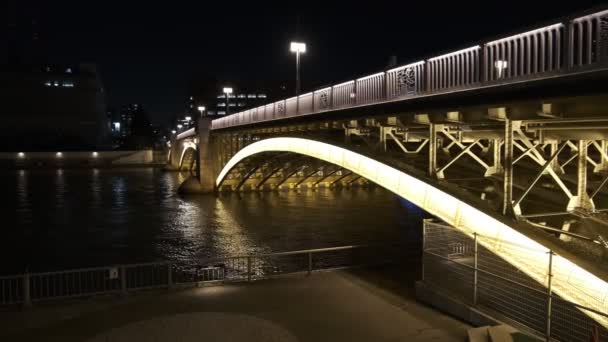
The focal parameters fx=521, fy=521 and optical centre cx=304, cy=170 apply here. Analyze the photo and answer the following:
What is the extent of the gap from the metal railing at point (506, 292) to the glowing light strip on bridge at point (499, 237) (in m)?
0.10

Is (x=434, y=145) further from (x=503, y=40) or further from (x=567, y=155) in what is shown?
(x=567, y=155)

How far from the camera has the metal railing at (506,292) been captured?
9195 mm

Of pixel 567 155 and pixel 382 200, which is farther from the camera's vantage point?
pixel 382 200

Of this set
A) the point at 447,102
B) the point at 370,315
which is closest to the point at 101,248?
the point at 370,315

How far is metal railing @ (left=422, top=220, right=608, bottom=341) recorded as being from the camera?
9.20m

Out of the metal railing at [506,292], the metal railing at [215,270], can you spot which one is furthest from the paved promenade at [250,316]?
the metal railing at [215,270]

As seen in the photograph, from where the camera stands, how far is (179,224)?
31.8m

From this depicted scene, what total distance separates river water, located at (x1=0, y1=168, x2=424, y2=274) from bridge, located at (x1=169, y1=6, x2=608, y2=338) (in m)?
10.1

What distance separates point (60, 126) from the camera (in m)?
118

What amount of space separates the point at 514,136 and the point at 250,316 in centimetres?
684

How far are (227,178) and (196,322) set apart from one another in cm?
3679

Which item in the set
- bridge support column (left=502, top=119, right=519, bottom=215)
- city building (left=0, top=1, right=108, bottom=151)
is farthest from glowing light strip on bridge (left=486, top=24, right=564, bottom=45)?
city building (left=0, top=1, right=108, bottom=151)

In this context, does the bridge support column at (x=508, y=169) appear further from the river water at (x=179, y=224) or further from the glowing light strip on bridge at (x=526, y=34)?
the river water at (x=179, y=224)

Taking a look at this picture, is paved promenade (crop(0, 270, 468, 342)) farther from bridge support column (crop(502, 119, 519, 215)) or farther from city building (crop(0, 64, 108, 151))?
city building (crop(0, 64, 108, 151))
